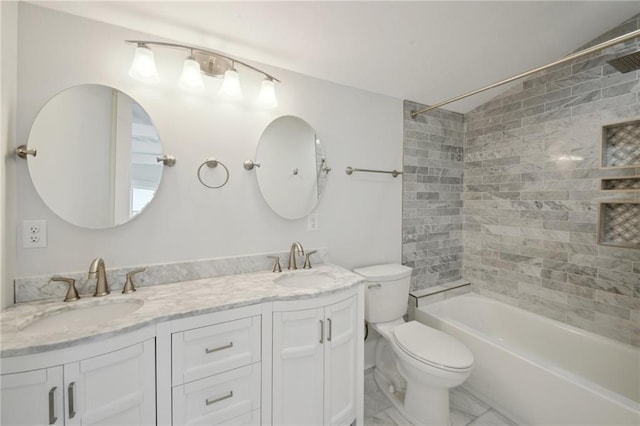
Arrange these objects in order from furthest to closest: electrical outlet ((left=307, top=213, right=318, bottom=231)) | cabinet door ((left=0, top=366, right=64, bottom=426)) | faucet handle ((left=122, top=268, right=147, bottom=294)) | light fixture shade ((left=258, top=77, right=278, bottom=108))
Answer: electrical outlet ((left=307, top=213, right=318, bottom=231)) → light fixture shade ((left=258, top=77, right=278, bottom=108)) → faucet handle ((left=122, top=268, right=147, bottom=294)) → cabinet door ((left=0, top=366, right=64, bottom=426))

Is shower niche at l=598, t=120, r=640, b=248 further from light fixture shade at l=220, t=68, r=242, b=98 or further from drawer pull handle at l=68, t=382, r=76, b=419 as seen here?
drawer pull handle at l=68, t=382, r=76, b=419

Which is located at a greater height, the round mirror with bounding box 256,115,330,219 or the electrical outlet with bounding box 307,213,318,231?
the round mirror with bounding box 256,115,330,219

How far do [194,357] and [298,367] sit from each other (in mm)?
484

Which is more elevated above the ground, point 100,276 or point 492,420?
point 100,276

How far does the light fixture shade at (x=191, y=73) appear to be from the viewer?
134cm

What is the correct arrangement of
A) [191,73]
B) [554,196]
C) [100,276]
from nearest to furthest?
[100,276] < [191,73] < [554,196]

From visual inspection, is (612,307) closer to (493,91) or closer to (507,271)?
(507,271)

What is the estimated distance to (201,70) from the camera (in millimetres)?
1428

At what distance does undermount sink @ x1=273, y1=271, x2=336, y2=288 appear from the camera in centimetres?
158

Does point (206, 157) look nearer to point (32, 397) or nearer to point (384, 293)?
point (32, 397)

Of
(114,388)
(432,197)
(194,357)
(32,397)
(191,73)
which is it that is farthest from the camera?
(432,197)

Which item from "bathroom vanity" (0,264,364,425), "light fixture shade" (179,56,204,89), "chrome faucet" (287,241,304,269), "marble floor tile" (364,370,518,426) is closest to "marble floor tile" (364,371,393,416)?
"marble floor tile" (364,370,518,426)

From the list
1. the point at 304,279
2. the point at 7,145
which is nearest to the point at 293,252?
the point at 304,279

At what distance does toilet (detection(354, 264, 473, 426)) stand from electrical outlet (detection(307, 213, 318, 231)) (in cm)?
46
